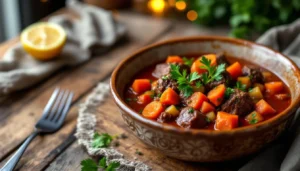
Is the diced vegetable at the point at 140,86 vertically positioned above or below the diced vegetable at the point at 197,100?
below

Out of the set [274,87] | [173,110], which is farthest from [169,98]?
[274,87]

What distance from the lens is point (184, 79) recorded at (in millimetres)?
2748

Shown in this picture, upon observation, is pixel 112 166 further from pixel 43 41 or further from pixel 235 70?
pixel 43 41

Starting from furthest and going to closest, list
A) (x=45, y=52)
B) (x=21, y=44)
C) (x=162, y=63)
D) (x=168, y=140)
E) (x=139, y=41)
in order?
(x=139, y=41), (x=21, y=44), (x=45, y=52), (x=162, y=63), (x=168, y=140)

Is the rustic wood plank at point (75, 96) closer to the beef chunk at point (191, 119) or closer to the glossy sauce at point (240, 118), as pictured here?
the glossy sauce at point (240, 118)

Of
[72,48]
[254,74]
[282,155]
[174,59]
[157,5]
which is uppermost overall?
[254,74]

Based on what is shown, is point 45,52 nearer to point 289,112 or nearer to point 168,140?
point 168,140

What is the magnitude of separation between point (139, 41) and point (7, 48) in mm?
1325

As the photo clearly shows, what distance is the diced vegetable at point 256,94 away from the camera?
2809mm

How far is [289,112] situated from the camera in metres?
2.43

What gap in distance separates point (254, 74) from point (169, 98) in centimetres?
69

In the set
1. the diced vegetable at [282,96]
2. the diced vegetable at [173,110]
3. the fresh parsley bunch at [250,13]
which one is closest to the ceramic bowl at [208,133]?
the diced vegetable at [282,96]

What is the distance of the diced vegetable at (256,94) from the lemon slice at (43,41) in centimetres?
Answer: 187

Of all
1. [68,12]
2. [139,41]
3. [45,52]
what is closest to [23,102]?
[45,52]
